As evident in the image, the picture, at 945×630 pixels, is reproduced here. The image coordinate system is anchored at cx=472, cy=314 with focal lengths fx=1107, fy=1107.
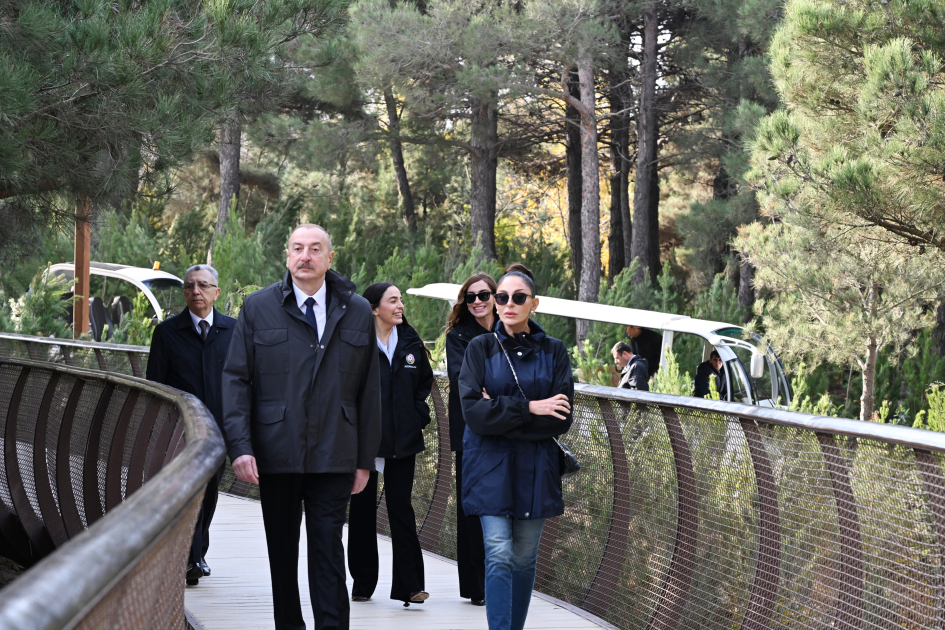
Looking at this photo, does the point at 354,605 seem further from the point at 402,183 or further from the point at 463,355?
the point at 402,183

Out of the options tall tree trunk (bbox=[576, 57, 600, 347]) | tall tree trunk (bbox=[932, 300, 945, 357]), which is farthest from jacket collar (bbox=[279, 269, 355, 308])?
tall tree trunk (bbox=[576, 57, 600, 347])

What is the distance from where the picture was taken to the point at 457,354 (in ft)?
18.2

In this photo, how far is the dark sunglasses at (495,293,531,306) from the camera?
14.9ft

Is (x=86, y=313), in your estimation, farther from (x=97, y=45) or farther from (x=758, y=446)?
(x=758, y=446)

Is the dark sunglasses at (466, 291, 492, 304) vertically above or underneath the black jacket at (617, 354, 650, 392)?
above

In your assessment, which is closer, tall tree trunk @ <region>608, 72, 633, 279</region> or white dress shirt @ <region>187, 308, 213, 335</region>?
white dress shirt @ <region>187, 308, 213, 335</region>

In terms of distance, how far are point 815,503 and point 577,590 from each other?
223 cm

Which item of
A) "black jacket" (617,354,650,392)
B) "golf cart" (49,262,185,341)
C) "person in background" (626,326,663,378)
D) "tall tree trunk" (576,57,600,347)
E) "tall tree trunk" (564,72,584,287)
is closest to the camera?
"black jacket" (617,354,650,392)

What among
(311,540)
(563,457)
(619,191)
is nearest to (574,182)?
(619,191)

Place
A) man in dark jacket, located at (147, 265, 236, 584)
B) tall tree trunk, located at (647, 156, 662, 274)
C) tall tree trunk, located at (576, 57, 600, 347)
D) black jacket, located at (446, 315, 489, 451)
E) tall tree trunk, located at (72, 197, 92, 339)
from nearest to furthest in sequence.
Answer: black jacket, located at (446, 315, 489, 451) < man in dark jacket, located at (147, 265, 236, 584) < tall tree trunk, located at (72, 197, 92, 339) < tall tree trunk, located at (576, 57, 600, 347) < tall tree trunk, located at (647, 156, 662, 274)

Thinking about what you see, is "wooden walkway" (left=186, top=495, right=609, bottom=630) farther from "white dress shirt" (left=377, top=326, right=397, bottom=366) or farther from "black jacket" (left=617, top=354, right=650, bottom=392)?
"black jacket" (left=617, top=354, right=650, bottom=392)

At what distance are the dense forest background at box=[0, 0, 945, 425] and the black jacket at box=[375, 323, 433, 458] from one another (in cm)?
292

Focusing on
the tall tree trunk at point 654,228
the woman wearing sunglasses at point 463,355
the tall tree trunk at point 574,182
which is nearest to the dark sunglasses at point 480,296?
the woman wearing sunglasses at point 463,355

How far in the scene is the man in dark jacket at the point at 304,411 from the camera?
434cm
